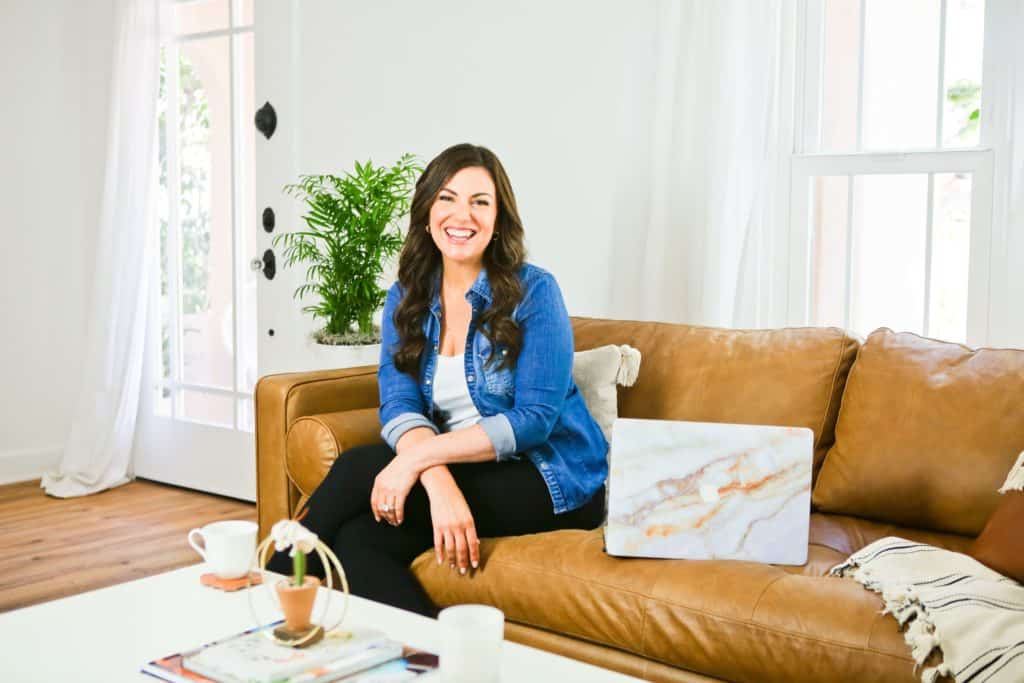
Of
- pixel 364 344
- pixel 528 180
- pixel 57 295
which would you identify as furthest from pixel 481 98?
pixel 57 295

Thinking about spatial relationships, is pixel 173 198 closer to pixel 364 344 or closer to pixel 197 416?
pixel 197 416

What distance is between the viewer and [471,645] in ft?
4.15

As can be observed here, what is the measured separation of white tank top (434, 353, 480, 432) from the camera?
7.78 ft

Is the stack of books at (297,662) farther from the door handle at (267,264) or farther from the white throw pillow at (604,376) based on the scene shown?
the door handle at (267,264)

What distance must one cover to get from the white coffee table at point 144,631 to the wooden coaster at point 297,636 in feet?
0.33

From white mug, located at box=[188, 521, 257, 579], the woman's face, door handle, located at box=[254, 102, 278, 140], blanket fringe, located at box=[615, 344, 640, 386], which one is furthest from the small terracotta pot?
door handle, located at box=[254, 102, 278, 140]

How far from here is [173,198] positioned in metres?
4.51

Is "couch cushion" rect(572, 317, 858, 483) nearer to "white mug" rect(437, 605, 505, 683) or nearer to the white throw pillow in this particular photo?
the white throw pillow

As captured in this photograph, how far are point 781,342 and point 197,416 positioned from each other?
2721mm

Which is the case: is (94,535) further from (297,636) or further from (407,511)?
(297,636)

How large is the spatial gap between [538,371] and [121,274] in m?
2.72

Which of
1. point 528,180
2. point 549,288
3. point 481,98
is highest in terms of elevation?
point 481,98

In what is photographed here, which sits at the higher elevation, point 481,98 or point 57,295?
point 481,98

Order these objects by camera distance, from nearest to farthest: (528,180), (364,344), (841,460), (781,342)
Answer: (841,460) → (781,342) → (364,344) → (528,180)
